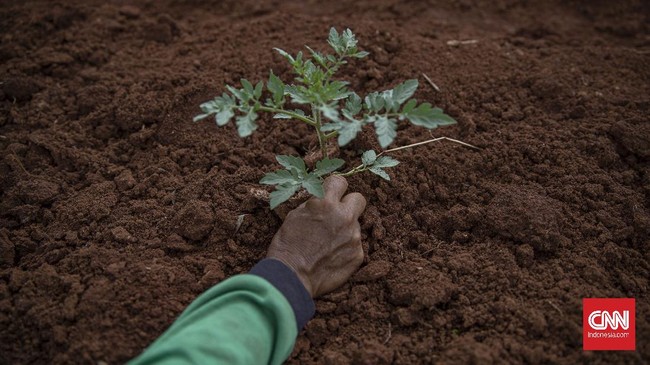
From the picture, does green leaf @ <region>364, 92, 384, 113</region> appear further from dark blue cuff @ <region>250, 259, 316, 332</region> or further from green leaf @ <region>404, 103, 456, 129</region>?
dark blue cuff @ <region>250, 259, 316, 332</region>

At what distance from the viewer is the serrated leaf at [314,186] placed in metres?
1.86

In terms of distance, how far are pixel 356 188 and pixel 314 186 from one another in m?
0.38

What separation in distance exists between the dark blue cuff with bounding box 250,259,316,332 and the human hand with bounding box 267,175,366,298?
0.06 metres

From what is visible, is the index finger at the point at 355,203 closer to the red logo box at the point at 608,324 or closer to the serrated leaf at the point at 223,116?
the serrated leaf at the point at 223,116

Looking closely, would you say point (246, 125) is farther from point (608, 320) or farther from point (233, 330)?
point (608, 320)

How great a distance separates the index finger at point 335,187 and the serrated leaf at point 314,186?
14 cm

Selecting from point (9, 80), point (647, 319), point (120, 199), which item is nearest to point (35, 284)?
point (120, 199)

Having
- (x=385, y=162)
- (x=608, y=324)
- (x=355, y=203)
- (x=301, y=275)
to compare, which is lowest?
(x=608, y=324)

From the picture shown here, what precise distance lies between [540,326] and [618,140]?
969mm

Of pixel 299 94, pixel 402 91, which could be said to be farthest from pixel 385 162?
pixel 299 94

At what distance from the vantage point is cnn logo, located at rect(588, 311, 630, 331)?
1.85 m

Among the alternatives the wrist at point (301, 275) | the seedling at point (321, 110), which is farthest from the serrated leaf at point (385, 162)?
the wrist at point (301, 275)

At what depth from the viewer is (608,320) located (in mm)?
1863

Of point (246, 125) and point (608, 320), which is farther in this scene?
point (608, 320)
